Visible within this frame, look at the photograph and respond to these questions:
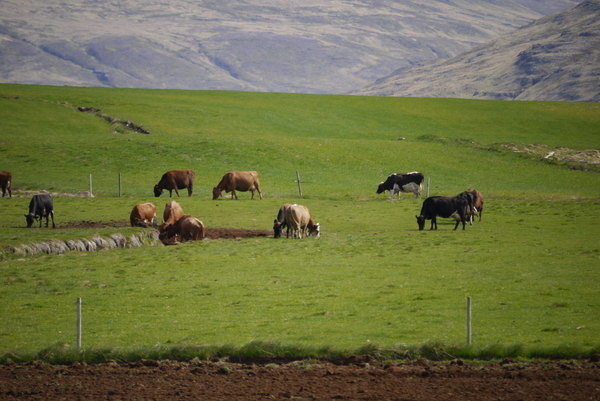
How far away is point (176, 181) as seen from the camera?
1884 inches

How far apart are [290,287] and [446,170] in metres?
40.0

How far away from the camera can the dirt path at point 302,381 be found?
14164 millimetres

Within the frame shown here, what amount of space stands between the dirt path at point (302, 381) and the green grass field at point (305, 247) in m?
1.21

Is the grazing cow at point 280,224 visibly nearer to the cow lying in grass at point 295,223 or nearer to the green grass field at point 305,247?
the cow lying in grass at point 295,223

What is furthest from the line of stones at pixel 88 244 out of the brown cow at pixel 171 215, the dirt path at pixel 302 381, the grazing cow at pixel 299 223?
the dirt path at pixel 302 381

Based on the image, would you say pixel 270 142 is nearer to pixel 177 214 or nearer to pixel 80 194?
pixel 80 194

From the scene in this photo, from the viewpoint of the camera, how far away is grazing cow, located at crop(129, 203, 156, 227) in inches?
1340

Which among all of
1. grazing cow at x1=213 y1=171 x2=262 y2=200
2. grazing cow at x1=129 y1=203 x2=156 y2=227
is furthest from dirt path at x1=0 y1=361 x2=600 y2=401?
grazing cow at x1=213 y1=171 x2=262 y2=200

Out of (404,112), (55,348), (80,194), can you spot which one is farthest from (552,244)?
(404,112)

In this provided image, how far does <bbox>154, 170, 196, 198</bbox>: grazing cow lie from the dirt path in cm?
3159

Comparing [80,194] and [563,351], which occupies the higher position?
[80,194]

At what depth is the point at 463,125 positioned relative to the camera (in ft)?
277

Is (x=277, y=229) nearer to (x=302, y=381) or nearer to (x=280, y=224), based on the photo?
(x=280, y=224)

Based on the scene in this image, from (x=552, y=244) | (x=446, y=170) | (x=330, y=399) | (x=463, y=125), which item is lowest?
(x=330, y=399)
